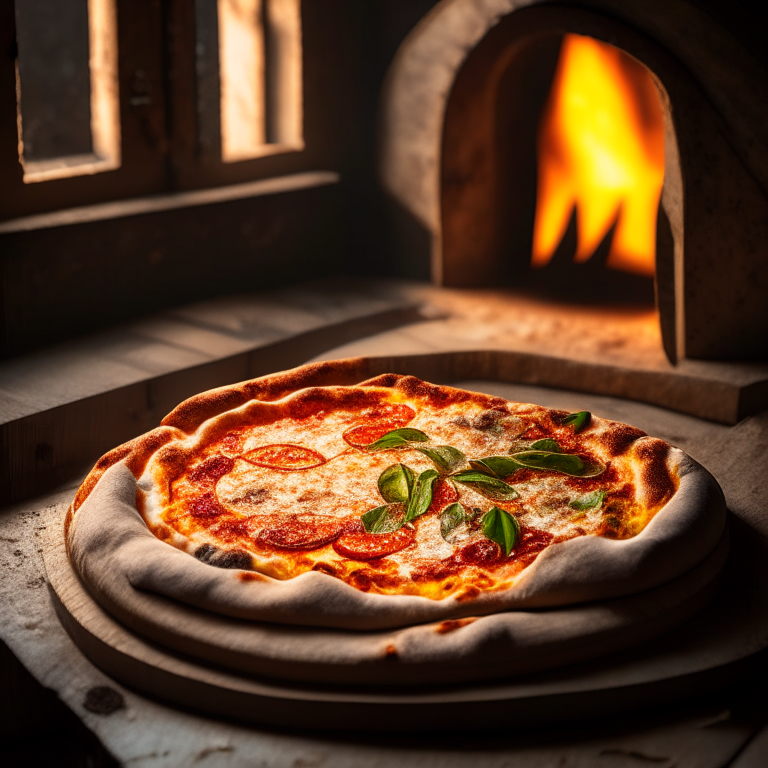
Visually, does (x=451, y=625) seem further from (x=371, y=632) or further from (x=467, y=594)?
(x=371, y=632)

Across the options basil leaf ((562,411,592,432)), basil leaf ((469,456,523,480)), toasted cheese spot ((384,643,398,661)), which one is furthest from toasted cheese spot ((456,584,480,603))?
basil leaf ((562,411,592,432))

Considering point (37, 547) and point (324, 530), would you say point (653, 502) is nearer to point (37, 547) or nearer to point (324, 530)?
point (324, 530)

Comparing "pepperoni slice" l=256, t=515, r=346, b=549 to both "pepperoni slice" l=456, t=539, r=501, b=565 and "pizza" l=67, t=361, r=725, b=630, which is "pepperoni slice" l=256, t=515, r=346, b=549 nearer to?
"pizza" l=67, t=361, r=725, b=630

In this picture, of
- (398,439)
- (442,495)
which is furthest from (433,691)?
(398,439)

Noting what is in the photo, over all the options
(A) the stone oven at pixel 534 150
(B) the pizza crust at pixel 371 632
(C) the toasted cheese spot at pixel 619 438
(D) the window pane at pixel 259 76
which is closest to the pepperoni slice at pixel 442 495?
(B) the pizza crust at pixel 371 632

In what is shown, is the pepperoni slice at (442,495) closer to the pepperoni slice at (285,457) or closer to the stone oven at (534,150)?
the pepperoni slice at (285,457)

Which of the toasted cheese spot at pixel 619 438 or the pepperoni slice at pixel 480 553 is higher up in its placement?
the toasted cheese spot at pixel 619 438
